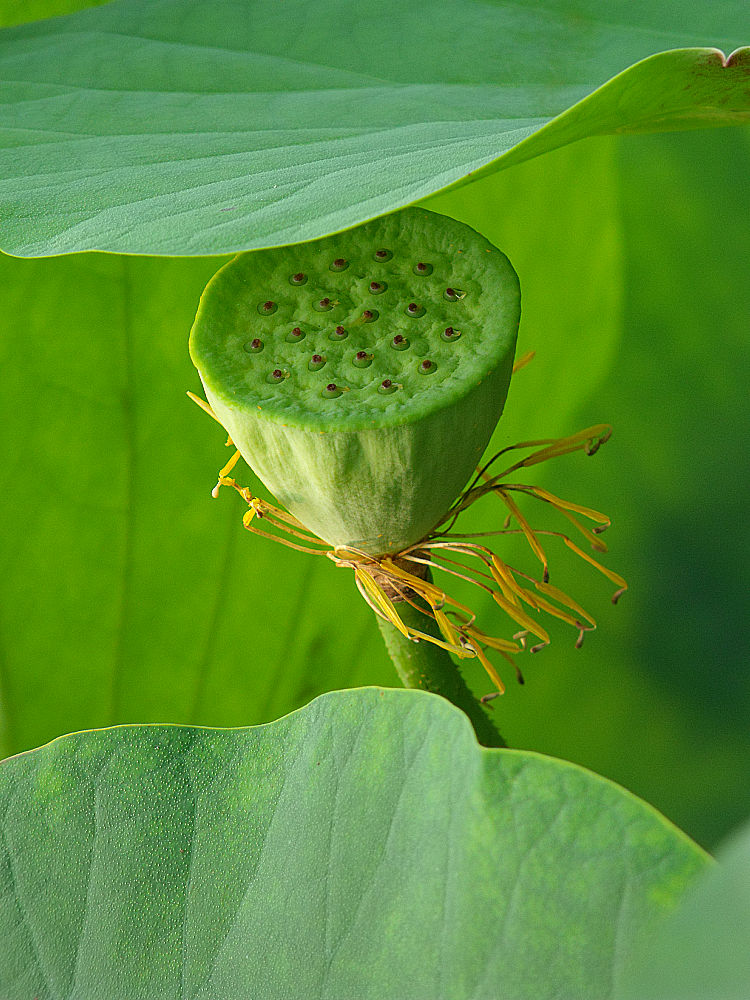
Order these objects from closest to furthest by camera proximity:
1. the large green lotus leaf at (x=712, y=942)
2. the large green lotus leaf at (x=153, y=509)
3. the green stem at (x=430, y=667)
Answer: the large green lotus leaf at (x=712, y=942) → the green stem at (x=430, y=667) → the large green lotus leaf at (x=153, y=509)

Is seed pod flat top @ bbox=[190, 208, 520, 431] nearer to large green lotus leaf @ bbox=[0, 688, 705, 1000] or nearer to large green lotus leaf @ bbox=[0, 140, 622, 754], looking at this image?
large green lotus leaf @ bbox=[0, 688, 705, 1000]

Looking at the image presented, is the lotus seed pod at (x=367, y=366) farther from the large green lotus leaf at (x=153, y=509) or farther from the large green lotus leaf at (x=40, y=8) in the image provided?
the large green lotus leaf at (x=40, y=8)

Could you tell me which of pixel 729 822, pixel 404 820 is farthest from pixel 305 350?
pixel 729 822

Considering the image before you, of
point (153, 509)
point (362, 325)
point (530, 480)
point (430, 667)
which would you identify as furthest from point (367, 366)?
point (530, 480)

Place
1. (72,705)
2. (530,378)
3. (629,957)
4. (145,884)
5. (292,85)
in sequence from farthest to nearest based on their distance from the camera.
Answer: (530,378) → (72,705) → (292,85) → (145,884) → (629,957)

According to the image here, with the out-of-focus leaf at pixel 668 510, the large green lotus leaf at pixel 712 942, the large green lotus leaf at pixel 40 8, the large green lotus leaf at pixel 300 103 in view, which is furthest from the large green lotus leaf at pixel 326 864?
the large green lotus leaf at pixel 40 8

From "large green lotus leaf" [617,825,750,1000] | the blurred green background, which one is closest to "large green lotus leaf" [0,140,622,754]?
the blurred green background

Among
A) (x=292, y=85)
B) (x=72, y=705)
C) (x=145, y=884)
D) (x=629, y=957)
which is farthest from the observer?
(x=72, y=705)

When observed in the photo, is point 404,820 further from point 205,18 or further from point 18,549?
point 205,18
